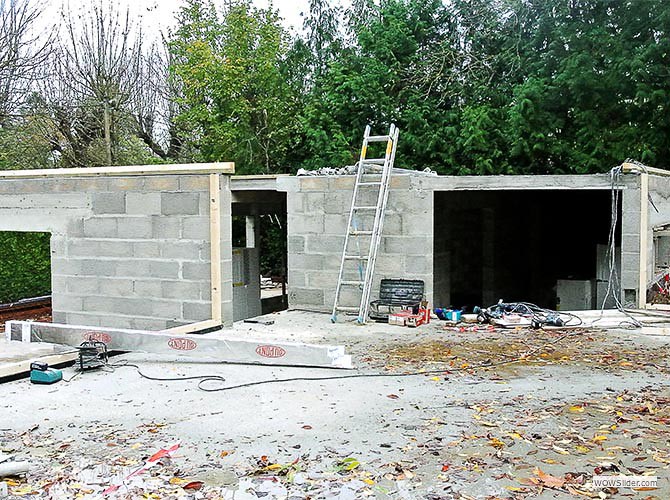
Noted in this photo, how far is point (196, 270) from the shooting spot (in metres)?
8.76

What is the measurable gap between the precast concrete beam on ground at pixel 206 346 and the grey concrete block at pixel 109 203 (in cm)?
209

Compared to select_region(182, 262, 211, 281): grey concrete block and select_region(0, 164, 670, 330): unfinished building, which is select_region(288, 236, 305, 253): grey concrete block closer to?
select_region(0, 164, 670, 330): unfinished building

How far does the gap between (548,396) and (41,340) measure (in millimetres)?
5066

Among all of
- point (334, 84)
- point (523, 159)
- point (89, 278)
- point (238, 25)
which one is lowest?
point (89, 278)

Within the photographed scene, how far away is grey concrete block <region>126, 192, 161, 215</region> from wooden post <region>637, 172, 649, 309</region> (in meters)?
5.81

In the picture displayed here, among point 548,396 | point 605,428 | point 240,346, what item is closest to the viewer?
point 605,428

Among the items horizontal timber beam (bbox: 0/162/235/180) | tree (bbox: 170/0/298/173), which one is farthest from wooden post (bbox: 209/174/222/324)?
tree (bbox: 170/0/298/173)

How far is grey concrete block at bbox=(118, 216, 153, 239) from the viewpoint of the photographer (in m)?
8.98

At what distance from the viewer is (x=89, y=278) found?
371 inches

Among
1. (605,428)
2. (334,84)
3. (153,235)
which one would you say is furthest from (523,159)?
(605,428)

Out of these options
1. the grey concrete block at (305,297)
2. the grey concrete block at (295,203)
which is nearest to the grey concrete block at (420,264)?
the grey concrete block at (305,297)

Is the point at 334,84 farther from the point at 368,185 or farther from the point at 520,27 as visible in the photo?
the point at 368,185

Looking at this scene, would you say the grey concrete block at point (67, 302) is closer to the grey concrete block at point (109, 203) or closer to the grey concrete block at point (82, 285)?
the grey concrete block at point (82, 285)

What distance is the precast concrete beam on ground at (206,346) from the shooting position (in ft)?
21.2
